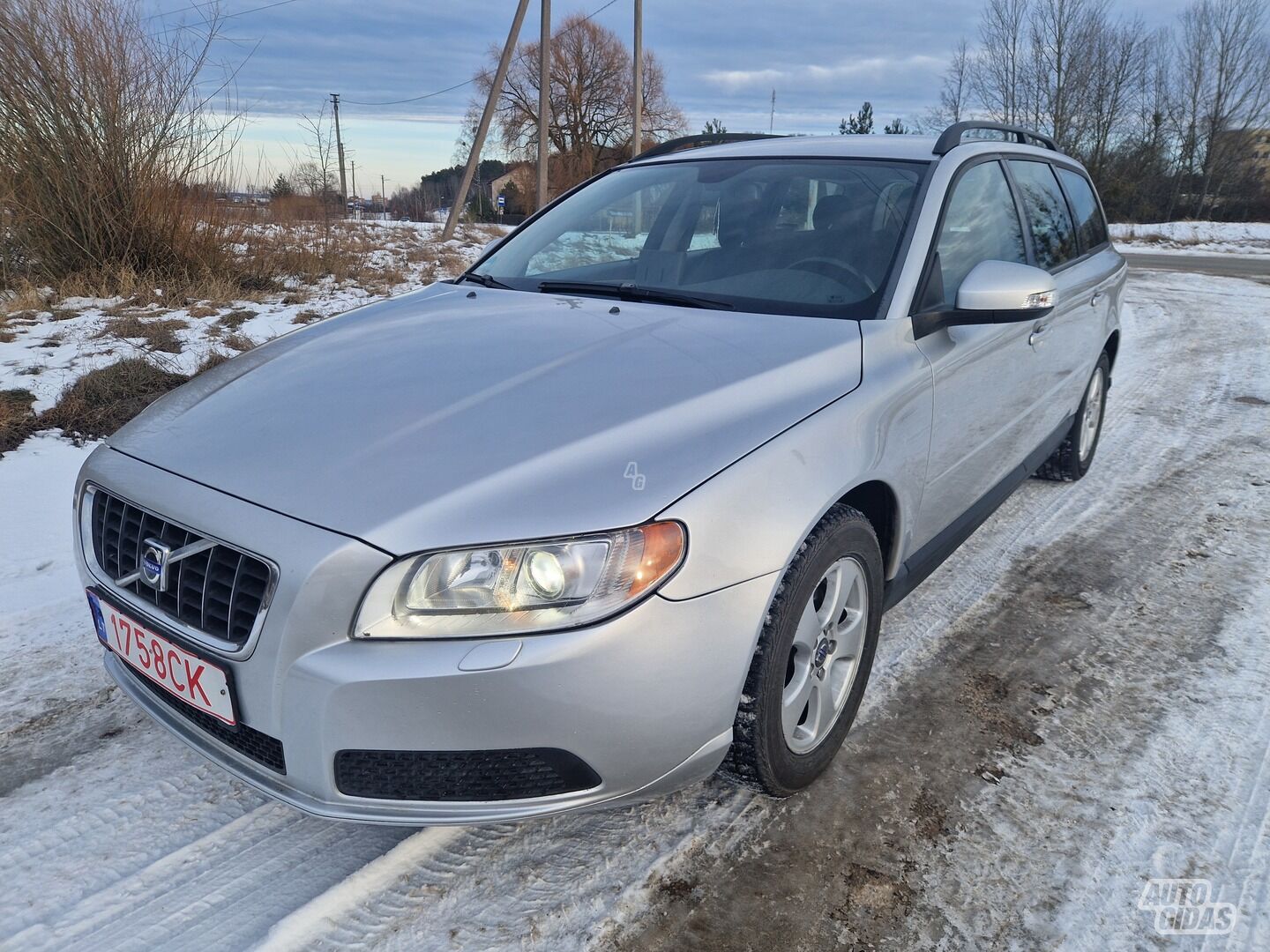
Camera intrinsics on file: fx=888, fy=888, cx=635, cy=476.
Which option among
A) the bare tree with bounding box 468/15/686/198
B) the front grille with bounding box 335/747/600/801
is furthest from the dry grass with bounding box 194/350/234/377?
the bare tree with bounding box 468/15/686/198

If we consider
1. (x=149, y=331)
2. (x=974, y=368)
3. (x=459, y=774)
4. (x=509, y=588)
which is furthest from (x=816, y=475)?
(x=149, y=331)

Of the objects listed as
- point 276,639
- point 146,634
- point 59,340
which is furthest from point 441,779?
point 59,340

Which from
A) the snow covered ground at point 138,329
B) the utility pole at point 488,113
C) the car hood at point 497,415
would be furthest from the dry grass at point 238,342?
the utility pole at point 488,113

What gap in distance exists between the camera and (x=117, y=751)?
91.4 inches

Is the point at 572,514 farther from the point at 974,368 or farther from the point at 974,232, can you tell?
the point at 974,232

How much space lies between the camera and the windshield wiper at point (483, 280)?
3.08 meters

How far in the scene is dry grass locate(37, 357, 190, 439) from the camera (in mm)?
4738

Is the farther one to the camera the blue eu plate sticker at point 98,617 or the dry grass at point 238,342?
the dry grass at point 238,342

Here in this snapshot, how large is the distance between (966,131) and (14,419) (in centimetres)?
475

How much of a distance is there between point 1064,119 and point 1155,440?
4165cm

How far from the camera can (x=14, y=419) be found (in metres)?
4.64

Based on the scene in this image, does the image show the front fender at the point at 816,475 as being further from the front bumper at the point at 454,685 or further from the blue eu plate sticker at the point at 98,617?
the blue eu plate sticker at the point at 98,617

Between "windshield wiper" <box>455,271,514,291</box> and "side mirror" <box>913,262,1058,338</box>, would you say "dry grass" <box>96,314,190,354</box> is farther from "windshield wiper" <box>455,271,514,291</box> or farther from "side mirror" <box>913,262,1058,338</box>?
"side mirror" <box>913,262,1058,338</box>

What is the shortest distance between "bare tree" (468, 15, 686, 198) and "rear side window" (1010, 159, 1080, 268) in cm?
4157
